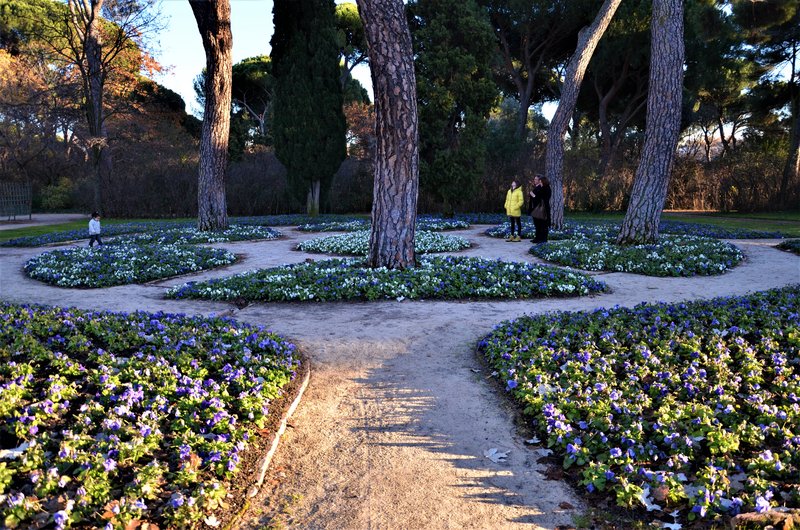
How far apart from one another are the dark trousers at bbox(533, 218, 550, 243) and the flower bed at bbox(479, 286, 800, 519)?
27.1 ft

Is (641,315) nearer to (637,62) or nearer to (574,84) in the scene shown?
(574,84)

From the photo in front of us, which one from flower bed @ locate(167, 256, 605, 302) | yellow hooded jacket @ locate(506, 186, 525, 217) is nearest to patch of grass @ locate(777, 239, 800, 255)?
yellow hooded jacket @ locate(506, 186, 525, 217)

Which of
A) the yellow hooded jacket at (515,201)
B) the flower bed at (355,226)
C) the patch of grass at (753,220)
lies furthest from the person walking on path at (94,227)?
the patch of grass at (753,220)

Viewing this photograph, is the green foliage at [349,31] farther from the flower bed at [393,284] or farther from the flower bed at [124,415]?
the flower bed at [124,415]

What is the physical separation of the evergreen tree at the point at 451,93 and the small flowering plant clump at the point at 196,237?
287 inches

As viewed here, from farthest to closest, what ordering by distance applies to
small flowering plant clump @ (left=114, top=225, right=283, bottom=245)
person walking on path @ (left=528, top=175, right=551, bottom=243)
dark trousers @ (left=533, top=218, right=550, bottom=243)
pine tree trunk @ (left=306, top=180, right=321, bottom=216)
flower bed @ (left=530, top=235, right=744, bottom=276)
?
pine tree trunk @ (left=306, top=180, right=321, bottom=216) < small flowering plant clump @ (left=114, top=225, right=283, bottom=245) < dark trousers @ (left=533, top=218, right=550, bottom=243) < person walking on path @ (left=528, top=175, right=551, bottom=243) < flower bed @ (left=530, top=235, right=744, bottom=276)

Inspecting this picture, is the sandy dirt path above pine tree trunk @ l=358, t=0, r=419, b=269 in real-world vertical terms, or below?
below

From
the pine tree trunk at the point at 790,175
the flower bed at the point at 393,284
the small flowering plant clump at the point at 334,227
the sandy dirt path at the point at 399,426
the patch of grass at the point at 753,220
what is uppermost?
the pine tree trunk at the point at 790,175

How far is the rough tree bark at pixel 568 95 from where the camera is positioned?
16484 mm

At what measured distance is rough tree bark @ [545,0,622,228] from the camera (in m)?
16.5

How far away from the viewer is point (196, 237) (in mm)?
15359

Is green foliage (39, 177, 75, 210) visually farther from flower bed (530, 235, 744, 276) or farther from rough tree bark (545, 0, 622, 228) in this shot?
flower bed (530, 235, 744, 276)

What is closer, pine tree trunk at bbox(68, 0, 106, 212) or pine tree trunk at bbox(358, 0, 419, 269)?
pine tree trunk at bbox(358, 0, 419, 269)

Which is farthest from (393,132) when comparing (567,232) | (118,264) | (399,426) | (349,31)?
(349,31)
